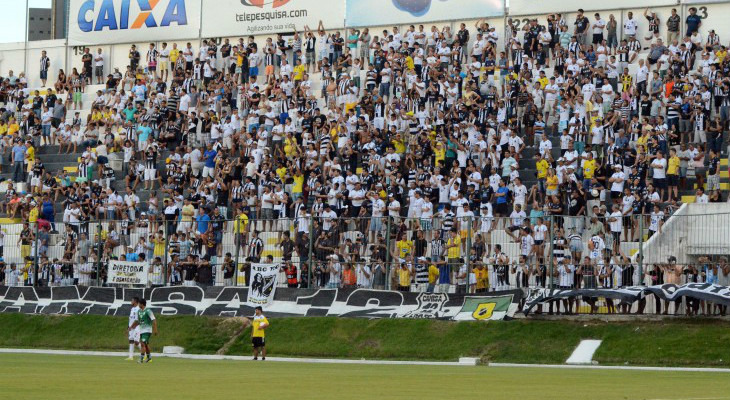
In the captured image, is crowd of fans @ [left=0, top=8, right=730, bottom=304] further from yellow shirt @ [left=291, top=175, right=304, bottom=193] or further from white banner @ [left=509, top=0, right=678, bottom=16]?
white banner @ [left=509, top=0, right=678, bottom=16]

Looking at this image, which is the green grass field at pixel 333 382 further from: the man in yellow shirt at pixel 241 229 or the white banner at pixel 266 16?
the white banner at pixel 266 16

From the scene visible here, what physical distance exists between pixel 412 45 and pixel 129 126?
37.9 ft

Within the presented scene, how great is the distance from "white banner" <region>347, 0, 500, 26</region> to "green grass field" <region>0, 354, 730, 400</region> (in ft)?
81.3

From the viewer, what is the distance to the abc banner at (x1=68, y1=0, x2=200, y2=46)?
197 ft

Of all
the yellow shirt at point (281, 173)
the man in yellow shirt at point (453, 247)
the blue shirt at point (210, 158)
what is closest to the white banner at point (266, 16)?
the blue shirt at point (210, 158)

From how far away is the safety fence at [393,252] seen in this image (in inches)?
1282

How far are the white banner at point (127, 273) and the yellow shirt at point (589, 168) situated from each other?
13218mm

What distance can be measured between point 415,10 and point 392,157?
12.9 meters

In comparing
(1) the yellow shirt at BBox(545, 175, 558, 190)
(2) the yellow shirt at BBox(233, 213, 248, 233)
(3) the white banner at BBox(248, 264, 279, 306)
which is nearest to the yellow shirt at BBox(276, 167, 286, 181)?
(2) the yellow shirt at BBox(233, 213, 248, 233)

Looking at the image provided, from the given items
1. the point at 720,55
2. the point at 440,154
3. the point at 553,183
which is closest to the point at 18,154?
the point at 440,154

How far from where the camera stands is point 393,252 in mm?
35469

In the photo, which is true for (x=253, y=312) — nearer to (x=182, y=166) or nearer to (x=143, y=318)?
(x=143, y=318)

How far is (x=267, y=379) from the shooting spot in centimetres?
2362

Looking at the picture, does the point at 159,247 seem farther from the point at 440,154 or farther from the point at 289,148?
the point at 440,154
